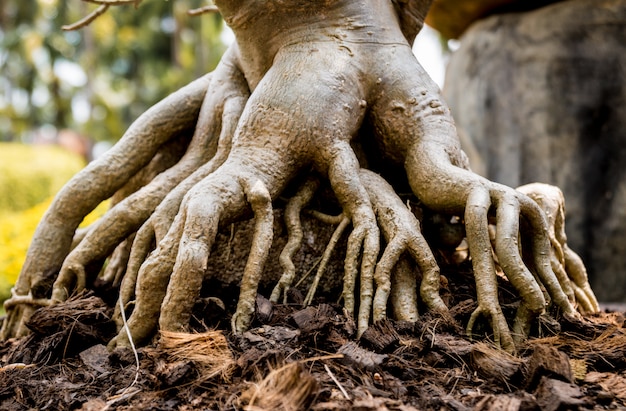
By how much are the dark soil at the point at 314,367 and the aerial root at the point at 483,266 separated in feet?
0.33

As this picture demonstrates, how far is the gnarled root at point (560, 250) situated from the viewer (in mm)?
3223

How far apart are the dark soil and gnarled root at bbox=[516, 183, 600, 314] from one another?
1.72ft

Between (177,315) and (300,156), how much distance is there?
37.8 inches

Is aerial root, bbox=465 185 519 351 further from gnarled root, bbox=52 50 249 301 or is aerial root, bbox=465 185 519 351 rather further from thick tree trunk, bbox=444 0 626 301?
thick tree trunk, bbox=444 0 626 301

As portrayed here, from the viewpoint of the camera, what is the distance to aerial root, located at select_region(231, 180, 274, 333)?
2517mm

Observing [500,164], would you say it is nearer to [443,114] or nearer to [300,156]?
[443,114]

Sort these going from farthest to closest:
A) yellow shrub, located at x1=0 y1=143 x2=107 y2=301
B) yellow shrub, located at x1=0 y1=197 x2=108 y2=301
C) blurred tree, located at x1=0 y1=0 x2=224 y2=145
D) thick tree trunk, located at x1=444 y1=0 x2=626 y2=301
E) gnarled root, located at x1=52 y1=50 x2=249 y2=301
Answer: blurred tree, located at x1=0 y1=0 x2=224 y2=145 → yellow shrub, located at x1=0 y1=143 x2=107 y2=301 → thick tree trunk, located at x1=444 y1=0 x2=626 y2=301 → yellow shrub, located at x1=0 y1=197 x2=108 y2=301 → gnarled root, located at x1=52 y1=50 x2=249 y2=301

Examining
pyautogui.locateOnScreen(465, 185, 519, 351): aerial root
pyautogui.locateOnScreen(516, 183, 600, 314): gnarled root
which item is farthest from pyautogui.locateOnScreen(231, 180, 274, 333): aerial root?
pyautogui.locateOnScreen(516, 183, 600, 314): gnarled root

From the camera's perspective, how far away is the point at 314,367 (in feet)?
7.14

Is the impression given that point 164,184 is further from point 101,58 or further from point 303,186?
point 101,58

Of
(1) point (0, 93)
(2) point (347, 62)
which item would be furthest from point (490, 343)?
(1) point (0, 93)

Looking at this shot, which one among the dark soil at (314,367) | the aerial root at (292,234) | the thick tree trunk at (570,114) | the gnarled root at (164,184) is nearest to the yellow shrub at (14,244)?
the gnarled root at (164,184)

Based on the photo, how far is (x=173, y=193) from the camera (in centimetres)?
294

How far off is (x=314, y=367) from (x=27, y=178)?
890cm
